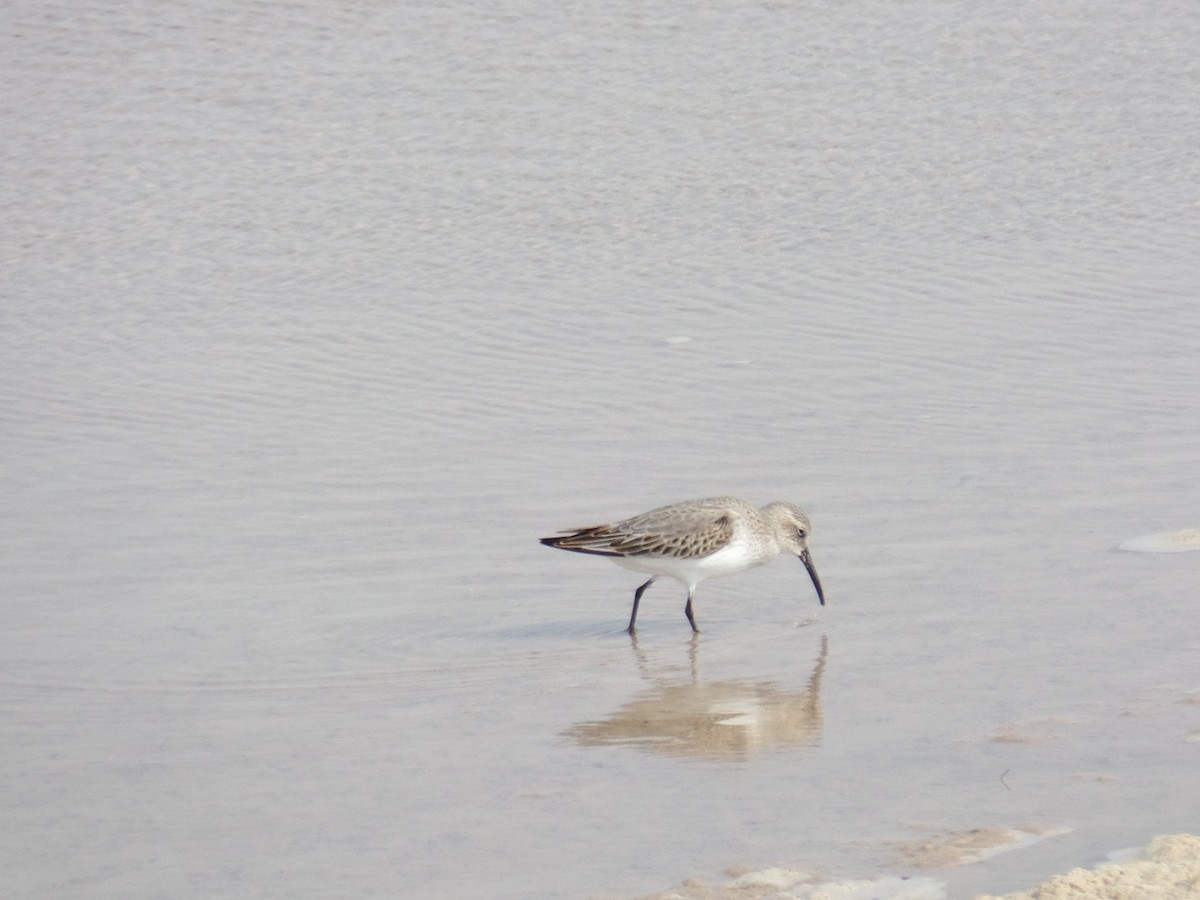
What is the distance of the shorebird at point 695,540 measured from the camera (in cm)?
788

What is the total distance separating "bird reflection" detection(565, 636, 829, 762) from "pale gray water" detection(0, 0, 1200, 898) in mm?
36

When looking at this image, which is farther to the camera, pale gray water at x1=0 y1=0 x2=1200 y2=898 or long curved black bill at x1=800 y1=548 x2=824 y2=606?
long curved black bill at x1=800 y1=548 x2=824 y2=606

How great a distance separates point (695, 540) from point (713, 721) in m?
1.23

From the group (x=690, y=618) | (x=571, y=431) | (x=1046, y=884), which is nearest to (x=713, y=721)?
(x=690, y=618)

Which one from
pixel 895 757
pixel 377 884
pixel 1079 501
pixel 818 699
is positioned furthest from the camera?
pixel 1079 501

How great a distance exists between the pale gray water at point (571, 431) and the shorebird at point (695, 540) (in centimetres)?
27

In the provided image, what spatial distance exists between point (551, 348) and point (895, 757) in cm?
540

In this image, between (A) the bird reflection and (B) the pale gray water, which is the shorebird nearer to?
(B) the pale gray water

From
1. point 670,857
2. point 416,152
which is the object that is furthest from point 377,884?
point 416,152

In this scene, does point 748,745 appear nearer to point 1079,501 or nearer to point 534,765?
point 534,765

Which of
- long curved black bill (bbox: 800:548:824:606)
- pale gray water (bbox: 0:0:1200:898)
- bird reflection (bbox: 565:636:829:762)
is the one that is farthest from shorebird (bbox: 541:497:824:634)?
bird reflection (bbox: 565:636:829:762)

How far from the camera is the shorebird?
7875 millimetres

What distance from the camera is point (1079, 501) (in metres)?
8.77

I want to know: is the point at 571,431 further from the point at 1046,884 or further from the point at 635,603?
the point at 1046,884
